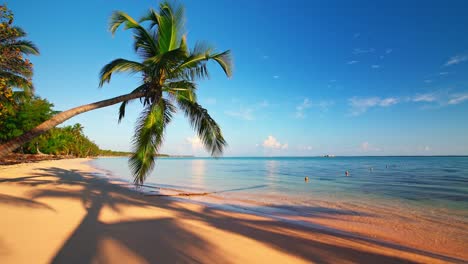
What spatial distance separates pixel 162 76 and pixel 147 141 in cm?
256

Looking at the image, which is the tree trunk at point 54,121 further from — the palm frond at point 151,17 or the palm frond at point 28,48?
the palm frond at point 28,48

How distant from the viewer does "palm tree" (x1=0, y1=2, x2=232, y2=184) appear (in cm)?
702

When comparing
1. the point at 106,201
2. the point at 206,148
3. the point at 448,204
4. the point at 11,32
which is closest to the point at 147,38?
the point at 11,32

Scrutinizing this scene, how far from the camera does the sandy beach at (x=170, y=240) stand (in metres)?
3.51

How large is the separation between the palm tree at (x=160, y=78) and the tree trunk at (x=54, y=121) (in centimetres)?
3

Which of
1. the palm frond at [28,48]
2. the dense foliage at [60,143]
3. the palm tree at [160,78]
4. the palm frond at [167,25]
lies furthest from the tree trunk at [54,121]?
the dense foliage at [60,143]

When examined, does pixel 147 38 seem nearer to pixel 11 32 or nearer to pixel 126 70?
pixel 126 70

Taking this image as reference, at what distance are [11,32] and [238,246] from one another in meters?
9.69

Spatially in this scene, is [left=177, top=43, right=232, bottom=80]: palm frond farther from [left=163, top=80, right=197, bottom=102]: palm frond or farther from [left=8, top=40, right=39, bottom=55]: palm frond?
[left=8, top=40, right=39, bottom=55]: palm frond

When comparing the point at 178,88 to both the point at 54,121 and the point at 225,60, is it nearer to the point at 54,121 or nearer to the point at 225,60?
the point at 225,60

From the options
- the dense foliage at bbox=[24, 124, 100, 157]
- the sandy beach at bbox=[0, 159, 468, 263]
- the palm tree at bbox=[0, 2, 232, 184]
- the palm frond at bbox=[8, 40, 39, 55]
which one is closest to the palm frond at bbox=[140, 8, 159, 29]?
the palm tree at bbox=[0, 2, 232, 184]

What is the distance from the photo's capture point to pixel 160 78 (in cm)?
804

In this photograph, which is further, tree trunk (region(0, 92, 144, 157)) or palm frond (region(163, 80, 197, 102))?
palm frond (region(163, 80, 197, 102))

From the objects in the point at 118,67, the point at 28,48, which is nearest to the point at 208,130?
the point at 118,67
